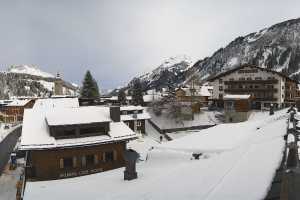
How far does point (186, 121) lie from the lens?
65938 millimetres

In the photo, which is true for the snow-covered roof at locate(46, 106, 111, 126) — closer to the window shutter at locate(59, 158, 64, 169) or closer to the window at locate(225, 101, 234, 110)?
the window shutter at locate(59, 158, 64, 169)

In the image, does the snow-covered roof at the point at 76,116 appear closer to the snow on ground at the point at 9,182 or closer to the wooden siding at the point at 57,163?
the wooden siding at the point at 57,163

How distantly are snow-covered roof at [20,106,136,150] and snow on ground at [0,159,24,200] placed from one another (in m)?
4.98

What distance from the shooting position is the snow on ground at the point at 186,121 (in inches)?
2522

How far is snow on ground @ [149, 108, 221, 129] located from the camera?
64.1 m

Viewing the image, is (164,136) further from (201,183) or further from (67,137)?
(201,183)

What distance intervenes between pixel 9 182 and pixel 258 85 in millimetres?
58256

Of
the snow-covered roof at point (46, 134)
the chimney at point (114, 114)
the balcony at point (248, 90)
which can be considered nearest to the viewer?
the snow-covered roof at point (46, 134)

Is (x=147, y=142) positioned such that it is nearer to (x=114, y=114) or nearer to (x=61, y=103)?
(x=61, y=103)

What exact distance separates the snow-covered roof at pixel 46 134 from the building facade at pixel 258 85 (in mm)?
47394

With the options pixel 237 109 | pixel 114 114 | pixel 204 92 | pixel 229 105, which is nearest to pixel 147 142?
pixel 114 114

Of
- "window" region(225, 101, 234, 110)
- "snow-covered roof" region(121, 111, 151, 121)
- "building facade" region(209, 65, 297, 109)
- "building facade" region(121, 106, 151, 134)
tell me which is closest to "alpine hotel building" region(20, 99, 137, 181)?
"snow-covered roof" region(121, 111, 151, 121)

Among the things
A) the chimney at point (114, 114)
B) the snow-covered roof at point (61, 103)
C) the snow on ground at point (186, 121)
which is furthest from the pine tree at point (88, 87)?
the chimney at point (114, 114)

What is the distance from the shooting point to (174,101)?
67.3 metres
